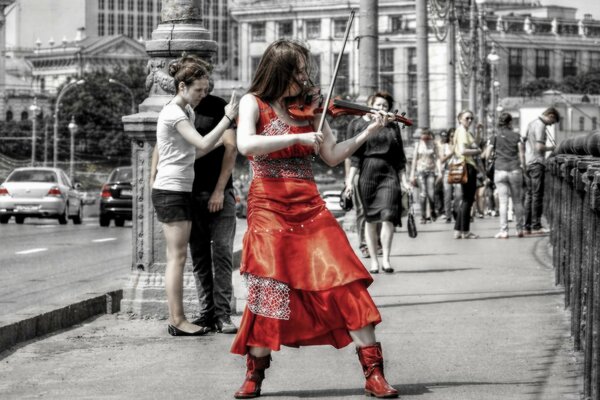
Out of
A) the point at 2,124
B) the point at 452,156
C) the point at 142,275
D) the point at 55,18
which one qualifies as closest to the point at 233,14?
the point at 2,124

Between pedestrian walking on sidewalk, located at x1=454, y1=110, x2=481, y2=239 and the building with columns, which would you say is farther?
the building with columns

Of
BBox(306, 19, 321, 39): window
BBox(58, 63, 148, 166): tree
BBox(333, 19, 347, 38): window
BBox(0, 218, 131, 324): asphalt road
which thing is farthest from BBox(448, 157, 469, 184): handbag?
BBox(306, 19, 321, 39): window

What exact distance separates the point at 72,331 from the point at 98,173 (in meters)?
106

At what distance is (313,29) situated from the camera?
494ft

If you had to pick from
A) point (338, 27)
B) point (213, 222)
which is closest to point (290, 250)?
A: point (213, 222)

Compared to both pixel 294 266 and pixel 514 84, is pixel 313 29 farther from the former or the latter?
pixel 294 266

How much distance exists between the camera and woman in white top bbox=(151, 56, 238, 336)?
9508mm

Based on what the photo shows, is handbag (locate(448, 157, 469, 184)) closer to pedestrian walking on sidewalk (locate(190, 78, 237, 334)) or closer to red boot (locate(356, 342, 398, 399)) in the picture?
pedestrian walking on sidewalk (locate(190, 78, 237, 334))

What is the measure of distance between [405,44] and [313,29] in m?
10.8

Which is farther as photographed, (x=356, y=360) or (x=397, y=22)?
(x=397, y=22)

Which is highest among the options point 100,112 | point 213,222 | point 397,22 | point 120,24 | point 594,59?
point 120,24

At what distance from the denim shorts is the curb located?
104 cm

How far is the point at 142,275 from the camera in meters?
10.8

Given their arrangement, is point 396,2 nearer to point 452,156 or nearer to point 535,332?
point 452,156
